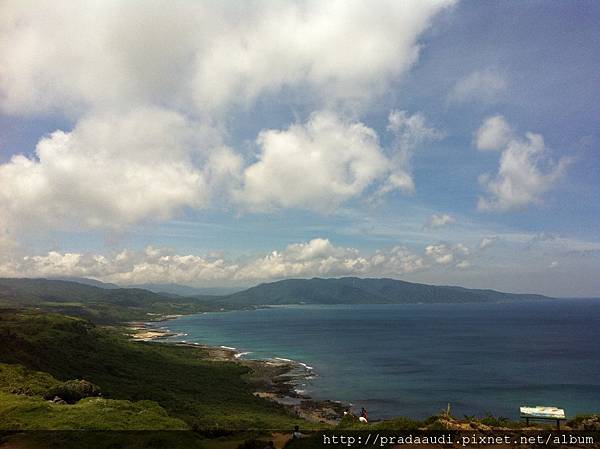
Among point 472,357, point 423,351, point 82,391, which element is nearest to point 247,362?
point 423,351

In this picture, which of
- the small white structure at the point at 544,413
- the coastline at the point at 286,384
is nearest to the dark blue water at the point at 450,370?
the coastline at the point at 286,384

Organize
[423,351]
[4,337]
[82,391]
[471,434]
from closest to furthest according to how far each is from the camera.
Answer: [471,434], [82,391], [4,337], [423,351]

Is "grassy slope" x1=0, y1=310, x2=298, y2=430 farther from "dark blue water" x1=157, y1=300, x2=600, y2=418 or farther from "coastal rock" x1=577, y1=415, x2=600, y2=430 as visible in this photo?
"coastal rock" x1=577, y1=415, x2=600, y2=430

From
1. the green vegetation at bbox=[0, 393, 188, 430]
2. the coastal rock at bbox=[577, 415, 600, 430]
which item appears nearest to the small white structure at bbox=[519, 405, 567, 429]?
the coastal rock at bbox=[577, 415, 600, 430]

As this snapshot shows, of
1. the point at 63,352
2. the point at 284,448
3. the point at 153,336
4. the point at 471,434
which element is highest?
the point at 471,434

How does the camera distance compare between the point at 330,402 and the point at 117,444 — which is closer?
the point at 117,444

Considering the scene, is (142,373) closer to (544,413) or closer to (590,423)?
(544,413)

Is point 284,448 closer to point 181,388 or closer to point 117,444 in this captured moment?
point 117,444

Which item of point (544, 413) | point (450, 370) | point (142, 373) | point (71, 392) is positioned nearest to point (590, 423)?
A: point (544, 413)
